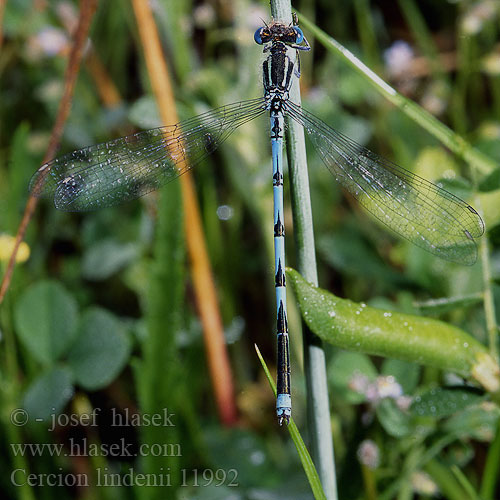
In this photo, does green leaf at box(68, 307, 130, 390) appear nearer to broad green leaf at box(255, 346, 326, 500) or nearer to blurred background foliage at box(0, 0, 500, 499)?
blurred background foliage at box(0, 0, 500, 499)

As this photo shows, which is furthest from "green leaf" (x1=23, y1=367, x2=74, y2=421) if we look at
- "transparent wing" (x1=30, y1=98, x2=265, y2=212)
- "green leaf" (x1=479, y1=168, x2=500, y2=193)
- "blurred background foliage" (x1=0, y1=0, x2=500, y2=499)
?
"green leaf" (x1=479, y1=168, x2=500, y2=193)

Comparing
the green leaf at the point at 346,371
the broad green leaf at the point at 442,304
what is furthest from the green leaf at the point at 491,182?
the green leaf at the point at 346,371

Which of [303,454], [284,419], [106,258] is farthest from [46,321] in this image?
[303,454]

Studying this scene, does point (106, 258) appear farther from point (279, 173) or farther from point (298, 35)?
point (298, 35)

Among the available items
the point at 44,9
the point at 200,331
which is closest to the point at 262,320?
the point at 200,331

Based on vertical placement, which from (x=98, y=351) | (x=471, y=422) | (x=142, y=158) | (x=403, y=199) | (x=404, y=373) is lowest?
(x=471, y=422)

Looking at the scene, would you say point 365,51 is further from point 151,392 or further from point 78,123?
point 151,392
